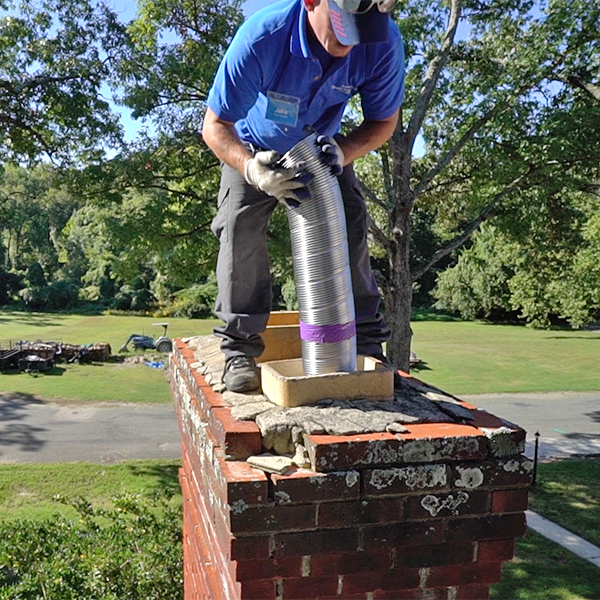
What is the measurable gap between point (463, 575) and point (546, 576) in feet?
22.7

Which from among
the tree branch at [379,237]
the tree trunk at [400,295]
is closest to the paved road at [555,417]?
the tree trunk at [400,295]

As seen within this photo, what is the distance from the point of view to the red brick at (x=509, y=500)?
2262 mm

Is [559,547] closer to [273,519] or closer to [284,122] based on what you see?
[273,519]

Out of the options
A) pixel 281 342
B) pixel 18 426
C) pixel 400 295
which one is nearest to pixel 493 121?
pixel 400 295

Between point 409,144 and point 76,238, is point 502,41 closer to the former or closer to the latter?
point 409,144

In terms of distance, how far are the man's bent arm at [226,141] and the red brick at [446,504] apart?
1.52 meters

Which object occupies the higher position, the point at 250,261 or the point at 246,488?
the point at 250,261

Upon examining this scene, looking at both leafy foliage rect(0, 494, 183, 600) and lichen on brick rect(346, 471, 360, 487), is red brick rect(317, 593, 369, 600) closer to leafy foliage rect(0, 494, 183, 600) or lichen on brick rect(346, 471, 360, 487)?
lichen on brick rect(346, 471, 360, 487)

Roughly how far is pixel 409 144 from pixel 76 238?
4302cm

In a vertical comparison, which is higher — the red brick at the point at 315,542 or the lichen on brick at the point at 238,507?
the lichen on brick at the point at 238,507

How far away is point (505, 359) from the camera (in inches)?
1051

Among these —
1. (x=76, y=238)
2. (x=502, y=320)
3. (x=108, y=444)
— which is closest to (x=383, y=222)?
(x=108, y=444)

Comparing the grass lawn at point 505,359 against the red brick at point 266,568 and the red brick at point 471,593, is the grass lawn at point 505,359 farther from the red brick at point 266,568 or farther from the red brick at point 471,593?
the red brick at point 266,568

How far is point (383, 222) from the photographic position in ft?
51.8
